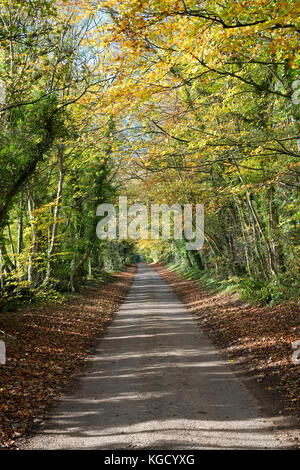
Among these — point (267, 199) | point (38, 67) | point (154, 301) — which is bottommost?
point (154, 301)

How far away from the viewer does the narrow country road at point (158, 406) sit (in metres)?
4.56

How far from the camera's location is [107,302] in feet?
62.2

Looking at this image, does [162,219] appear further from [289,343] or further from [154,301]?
[289,343]

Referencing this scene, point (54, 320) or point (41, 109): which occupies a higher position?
point (41, 109)

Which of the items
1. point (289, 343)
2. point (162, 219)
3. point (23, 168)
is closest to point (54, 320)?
point (23, 168)

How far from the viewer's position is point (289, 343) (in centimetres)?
812

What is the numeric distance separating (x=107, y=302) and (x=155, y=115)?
12.2 metres

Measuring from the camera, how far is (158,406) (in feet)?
18.5

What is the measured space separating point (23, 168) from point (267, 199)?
886cm

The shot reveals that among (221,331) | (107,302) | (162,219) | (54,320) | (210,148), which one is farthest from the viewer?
(162,219)

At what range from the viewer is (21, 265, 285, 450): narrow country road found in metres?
4.56
